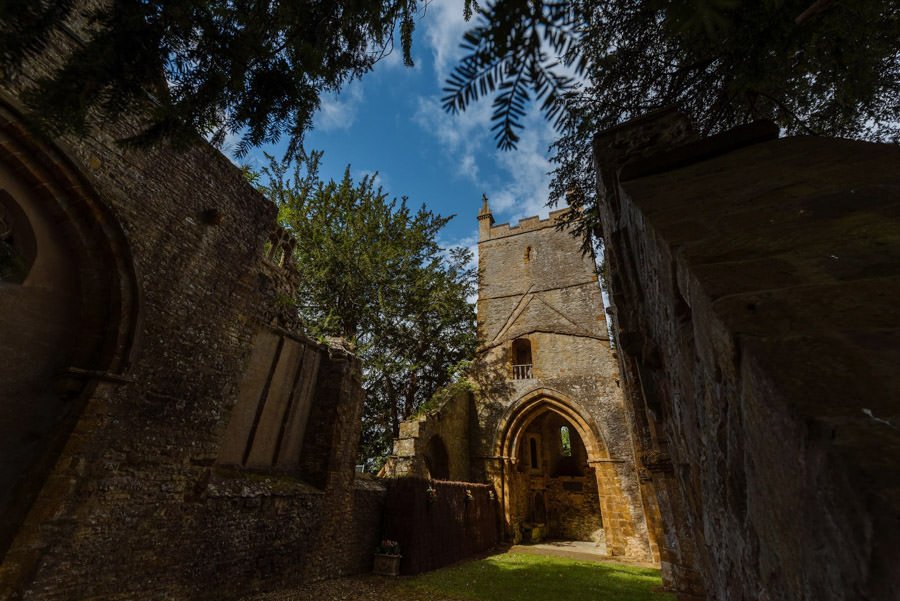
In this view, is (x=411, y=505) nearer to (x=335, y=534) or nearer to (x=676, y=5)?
(x=335, y=534)

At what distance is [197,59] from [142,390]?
455 centimetres

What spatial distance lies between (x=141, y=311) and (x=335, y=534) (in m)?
5.32

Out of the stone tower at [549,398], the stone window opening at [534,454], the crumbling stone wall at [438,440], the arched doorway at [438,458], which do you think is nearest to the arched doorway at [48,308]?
the crumbling stone wall at [438,440]

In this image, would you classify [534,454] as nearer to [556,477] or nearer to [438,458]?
[556,477]

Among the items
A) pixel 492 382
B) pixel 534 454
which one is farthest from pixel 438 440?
pixel 534 454

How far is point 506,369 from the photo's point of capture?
1634cm

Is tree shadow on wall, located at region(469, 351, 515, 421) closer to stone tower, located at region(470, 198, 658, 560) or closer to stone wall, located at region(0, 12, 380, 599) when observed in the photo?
stone tower, located at region(470, 198, 658, 560)

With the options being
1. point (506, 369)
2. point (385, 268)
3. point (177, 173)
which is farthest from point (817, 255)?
point (506, 369)

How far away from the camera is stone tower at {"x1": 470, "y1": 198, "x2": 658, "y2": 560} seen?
1352 cm

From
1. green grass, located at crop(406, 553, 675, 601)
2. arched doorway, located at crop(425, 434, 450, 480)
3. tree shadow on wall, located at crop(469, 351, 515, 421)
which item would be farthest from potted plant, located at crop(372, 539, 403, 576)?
tree shadow on wall, located at crop(469, 351, 515, 421)

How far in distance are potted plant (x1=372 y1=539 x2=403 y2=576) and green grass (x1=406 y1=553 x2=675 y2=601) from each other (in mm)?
415

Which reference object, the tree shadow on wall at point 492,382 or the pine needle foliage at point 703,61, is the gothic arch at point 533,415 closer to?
the tree shadow on wall at point 492,382

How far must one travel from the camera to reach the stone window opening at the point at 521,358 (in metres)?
16.4

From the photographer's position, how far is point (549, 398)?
15.1 m
